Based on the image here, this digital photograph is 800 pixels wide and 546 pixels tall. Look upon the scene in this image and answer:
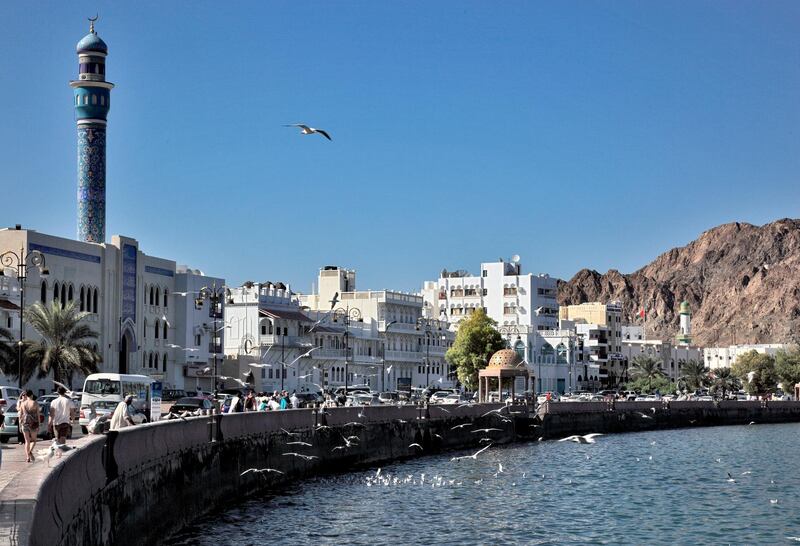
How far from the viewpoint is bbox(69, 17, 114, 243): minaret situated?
9056cm

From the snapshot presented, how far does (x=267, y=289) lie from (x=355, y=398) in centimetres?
2734

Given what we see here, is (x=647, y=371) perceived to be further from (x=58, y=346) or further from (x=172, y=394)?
(x=58, y=346)

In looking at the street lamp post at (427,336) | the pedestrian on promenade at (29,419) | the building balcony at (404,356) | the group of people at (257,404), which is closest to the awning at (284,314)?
the building balcony at (404,356)

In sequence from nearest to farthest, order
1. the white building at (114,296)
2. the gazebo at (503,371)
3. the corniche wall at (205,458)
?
1. the corniche wall at (205,458)
2. the white building at (114,296)
3. the gazebo at (503,371)

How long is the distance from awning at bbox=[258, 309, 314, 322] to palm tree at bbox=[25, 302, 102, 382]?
31.2 meters

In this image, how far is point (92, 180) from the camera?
91.5m

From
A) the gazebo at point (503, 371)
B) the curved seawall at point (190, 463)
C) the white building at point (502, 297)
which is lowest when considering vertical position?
the curved seawall at point (190, 463)

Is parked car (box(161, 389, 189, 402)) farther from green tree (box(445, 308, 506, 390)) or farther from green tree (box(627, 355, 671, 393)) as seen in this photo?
green tree (box(627, 355, 671, 393))

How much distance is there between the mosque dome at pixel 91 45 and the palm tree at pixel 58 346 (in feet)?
92.0

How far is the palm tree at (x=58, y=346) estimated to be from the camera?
66.4 m

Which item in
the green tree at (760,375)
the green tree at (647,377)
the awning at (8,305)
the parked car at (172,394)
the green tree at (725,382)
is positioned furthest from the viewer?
the green tree at (725,382)

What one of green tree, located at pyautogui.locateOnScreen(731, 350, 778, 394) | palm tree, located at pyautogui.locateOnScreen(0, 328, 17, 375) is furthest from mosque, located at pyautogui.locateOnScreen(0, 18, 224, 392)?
green tree, located at pyautogui.locateOnScreen(731, 350, 778, 394)

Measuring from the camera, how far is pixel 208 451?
1426 inches

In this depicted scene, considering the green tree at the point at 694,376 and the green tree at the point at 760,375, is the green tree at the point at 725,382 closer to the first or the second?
the green tree at the point at 694,376
